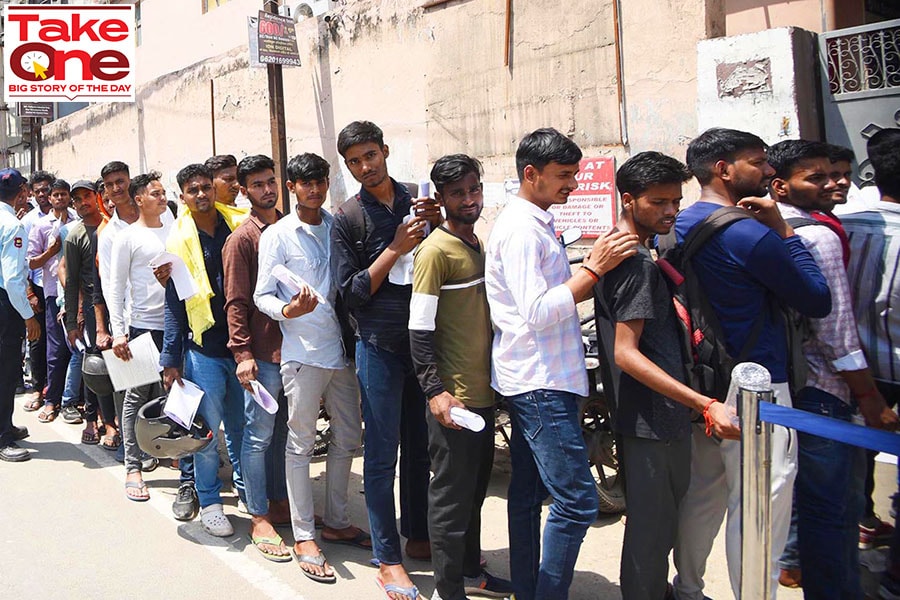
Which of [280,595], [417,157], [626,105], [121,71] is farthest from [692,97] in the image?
[121,71]

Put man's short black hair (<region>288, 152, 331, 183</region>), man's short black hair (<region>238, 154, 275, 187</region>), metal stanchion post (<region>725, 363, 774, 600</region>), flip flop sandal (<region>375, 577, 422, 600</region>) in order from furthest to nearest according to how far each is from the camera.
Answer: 1. man's short black hair (<region>238, 154, 275, 187</region>)
2. man's short black hair (<region>288, 152, 331, 183</region>)
3. flip flop sandal (<region>375, 577, 422, 600</region>)
4. metal stanchion post (<region>725, 363, 774, 600</region>)

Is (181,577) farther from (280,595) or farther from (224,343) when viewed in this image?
(224,343)

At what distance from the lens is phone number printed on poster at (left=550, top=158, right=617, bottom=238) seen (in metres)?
6.56

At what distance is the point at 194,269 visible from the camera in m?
4.41

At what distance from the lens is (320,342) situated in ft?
13.0

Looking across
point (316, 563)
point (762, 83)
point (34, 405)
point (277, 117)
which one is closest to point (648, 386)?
point (316, 563)

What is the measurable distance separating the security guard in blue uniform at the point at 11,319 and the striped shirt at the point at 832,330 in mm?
5390

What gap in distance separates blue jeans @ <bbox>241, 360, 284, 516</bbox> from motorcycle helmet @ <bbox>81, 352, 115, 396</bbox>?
6.75 ft

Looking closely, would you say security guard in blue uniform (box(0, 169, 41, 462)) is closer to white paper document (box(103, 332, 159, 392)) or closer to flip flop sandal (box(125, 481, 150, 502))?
flip flop sandal (box(125, 481, 150, 502))

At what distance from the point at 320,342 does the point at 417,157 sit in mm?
4678

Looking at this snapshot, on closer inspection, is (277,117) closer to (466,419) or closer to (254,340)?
(254,340)

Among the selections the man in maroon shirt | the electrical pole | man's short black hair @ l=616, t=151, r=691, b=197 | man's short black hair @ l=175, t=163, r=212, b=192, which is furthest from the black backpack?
the electrical pole

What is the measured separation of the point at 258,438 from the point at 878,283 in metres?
3.01

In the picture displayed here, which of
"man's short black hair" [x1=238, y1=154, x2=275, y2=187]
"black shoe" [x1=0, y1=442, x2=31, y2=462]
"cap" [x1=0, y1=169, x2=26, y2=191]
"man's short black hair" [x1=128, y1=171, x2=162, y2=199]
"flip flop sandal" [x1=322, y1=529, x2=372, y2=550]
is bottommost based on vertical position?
"flip flop sandal" [x1=322, y1=529, x2=372, y2=550]
